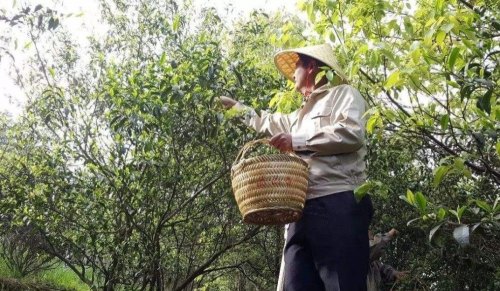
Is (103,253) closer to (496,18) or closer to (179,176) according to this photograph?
(179,176)

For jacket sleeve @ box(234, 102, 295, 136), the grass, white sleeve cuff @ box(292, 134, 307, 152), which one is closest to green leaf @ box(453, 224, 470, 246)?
white sleeve cuff @ box(292, 134, 307, 152)

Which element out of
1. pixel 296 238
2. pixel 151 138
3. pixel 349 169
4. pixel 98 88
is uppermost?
pixel 98 88

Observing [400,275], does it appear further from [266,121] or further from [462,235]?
[462,235]

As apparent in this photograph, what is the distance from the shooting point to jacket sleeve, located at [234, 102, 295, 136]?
3.02 metres

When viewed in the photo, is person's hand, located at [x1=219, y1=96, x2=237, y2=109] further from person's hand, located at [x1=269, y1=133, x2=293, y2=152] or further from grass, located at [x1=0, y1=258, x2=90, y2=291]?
grass, located at [x1=0, y1=258, x2=90, y2=291]

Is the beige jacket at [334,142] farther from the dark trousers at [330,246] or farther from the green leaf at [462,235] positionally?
the green leaf at [462,235]

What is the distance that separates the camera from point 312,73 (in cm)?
280

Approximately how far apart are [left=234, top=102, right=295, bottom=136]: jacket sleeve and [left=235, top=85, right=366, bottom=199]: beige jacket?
33cm

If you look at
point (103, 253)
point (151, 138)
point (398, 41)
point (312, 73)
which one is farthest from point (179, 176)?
point (398, 41)

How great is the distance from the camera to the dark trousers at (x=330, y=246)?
91.7 inches

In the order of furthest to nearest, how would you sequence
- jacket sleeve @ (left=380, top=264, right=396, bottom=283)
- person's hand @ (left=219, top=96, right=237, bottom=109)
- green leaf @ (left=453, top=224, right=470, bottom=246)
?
jacket sleeve @ (left=380, top=264, right=396, bottom=283) → person's hand @ (left=219, top=96, right=237, bottom=109) → green leaf @ (left=453, top=224, right=470, bottom=246)

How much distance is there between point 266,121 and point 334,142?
2.47 feet

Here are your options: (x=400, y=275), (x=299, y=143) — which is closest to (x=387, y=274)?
(x=400, y=275)

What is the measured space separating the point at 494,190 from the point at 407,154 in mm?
1110
